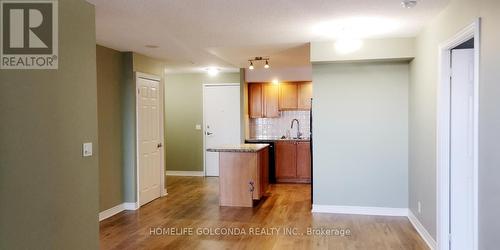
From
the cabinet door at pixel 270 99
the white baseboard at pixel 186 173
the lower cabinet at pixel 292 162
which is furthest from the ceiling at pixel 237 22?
the white baseboard at pixel 186 173

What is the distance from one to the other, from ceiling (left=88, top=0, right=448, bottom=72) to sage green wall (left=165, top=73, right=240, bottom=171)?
2.70m

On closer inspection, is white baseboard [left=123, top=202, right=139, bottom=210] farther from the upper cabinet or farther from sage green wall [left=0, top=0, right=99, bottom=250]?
the upper cabinet

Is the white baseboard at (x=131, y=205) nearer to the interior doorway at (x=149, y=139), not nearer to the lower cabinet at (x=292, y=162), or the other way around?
the interior doorway at (x=149, y=139)

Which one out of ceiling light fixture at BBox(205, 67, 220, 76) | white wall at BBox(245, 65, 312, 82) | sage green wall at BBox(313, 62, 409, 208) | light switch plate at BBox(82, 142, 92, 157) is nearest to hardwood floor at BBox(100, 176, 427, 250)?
sage green wall at BBox(313, 62, 409, 208)

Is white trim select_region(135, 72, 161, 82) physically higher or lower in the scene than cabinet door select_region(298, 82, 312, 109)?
higher

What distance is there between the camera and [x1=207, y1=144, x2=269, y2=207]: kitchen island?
5578 millimetres

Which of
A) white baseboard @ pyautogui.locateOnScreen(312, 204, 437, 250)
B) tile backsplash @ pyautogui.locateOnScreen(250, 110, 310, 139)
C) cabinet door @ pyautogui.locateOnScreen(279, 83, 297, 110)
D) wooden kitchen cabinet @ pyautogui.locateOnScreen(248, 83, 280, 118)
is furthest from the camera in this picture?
tile backsplash @ pyautogui.locateOnScreen(250, 110, 310, 139)

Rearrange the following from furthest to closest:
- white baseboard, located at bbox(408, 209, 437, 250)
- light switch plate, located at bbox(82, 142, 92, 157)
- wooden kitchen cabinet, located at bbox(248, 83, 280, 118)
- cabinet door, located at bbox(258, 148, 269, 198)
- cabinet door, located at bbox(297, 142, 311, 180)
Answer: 1. wooden kitchen cabinet, located at bbox(248, 83, 280, 118)
2. cabinet door, located at bbox(297, 142, 311, 180)
3. cabinet door, located at bbox(258, 148, 269, 198)
4. white baseboard, located at bbox(408, 209, 437, 250)
5. light switch plate, located at bbox(82, 142, 92, 157)

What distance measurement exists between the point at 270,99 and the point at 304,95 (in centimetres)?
74

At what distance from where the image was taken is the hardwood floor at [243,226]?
3938 millimetres

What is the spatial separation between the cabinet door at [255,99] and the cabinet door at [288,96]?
1.52ft

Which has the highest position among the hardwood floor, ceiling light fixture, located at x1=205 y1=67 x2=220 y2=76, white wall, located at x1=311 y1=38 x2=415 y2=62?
ceiling light fixture, located at x1=205 y1=67 x2=220 y2=76

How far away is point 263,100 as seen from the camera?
807cm

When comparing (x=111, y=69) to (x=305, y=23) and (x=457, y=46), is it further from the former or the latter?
(x=457, y=46)
